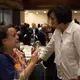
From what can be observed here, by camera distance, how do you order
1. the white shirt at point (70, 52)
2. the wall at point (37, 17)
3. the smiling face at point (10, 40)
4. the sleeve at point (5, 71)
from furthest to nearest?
1. the wall at point (37, 17)
2. the white shirt at point (70, 52)
3. the smiling face at point (10, 40)
4. the sleeve at point (5, 71)

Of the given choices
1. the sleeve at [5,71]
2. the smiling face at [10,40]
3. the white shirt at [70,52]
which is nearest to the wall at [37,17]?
the white shirt at [70,52]

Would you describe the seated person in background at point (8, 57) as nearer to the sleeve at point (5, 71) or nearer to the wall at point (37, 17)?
the sleeve at point (5, 71)

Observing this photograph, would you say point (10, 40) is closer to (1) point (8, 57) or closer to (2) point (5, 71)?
(1) point (8, 57)

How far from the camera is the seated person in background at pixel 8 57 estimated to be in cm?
231

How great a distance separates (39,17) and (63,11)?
84.1 ft

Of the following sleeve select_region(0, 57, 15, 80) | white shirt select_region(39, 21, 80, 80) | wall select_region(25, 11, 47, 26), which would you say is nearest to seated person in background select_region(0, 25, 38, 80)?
sleeve select_region(0, 57, 15, 80)

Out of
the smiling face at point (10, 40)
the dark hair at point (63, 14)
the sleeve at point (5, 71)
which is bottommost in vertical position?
the sleeve at point (5, 71)

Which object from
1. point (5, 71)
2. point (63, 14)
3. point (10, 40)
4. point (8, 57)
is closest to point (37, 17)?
point (63, 14)

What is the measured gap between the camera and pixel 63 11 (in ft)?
10.4

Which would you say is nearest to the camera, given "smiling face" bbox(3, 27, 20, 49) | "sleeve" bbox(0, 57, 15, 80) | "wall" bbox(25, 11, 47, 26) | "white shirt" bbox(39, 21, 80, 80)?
"sleeve" bbox(0, 57, 15, 80)

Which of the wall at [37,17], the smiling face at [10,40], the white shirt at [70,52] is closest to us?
the smiling face at [10,40]

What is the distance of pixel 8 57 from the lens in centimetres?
242

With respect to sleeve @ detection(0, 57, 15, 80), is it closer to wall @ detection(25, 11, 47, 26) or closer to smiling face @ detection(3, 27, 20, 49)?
smiling face @ detection(3, 27, 20, 49)

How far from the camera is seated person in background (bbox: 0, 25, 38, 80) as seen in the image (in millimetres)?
2314
